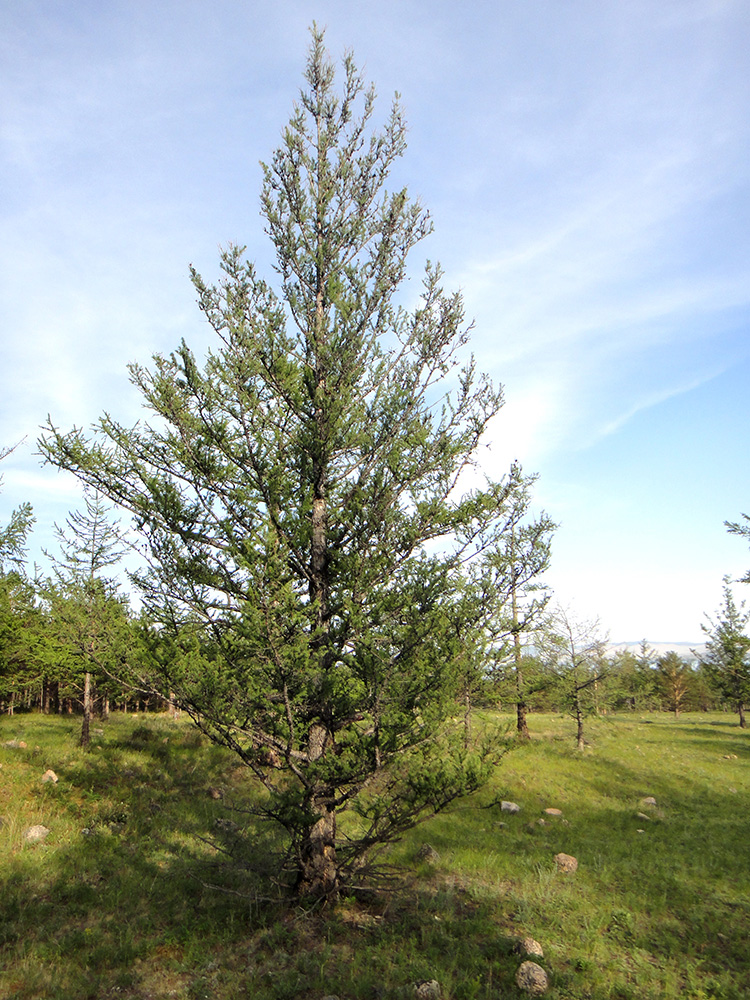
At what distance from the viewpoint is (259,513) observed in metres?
7.37

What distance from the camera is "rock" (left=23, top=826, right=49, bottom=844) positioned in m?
9.23

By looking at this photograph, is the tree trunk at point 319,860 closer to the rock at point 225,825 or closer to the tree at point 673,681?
the rock at point 225,825

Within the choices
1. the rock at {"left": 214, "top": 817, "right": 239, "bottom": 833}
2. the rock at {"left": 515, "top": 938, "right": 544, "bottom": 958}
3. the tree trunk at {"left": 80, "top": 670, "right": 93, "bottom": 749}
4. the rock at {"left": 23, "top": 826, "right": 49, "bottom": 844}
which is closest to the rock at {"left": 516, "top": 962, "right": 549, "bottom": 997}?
the rock at {"left": 515, "top": 938, "right": 544, "bottom": 958}

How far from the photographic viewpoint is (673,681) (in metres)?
42.7

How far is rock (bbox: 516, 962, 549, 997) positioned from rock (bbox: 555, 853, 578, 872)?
420 centimetres

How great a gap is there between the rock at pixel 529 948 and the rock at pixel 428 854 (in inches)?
138

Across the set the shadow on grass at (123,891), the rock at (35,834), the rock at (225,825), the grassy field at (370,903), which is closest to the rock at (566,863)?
the grassy field at (370,903)

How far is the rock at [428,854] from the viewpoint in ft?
32.9

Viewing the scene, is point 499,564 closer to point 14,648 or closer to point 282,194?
point 282,194

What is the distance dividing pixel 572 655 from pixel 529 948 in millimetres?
15883

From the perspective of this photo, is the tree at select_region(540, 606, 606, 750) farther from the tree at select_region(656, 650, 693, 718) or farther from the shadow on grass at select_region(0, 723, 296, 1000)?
the tree at select_region(656, 650, 693, 718)

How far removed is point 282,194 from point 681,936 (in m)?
12.6

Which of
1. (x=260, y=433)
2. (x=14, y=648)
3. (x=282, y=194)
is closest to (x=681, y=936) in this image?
(x=260, y=433)

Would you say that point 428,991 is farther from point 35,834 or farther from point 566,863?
point 35,834
